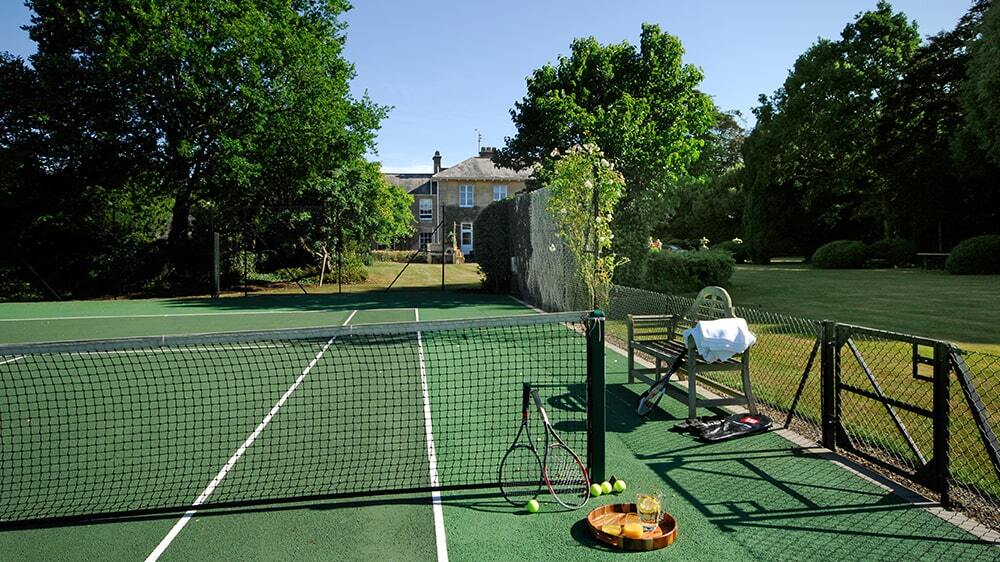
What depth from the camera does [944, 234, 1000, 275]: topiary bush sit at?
29.6 metres

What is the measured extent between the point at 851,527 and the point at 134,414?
25.6ft

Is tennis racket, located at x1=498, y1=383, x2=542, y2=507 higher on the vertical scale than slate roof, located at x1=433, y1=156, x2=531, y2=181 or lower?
lower

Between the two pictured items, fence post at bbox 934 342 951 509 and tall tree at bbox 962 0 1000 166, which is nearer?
fence post at bbox 934 342 951 509

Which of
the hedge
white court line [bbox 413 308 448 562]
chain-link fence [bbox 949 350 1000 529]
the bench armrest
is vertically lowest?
white court line [bbox 413 308 448 562]

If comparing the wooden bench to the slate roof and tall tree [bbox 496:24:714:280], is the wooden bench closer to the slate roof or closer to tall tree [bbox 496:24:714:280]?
tall tree [bbox 496:24:714:280]

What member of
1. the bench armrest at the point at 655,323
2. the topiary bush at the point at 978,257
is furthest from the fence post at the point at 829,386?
the topiary bush at the point at 978,257

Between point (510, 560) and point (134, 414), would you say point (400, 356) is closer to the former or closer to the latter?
point (134, 414)

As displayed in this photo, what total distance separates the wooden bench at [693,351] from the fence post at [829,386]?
3.36ft

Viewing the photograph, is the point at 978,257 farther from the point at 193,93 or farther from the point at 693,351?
the point at 193,93

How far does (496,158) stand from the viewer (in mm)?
29172

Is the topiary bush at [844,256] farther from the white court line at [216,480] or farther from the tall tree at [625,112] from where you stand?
the white court line at [216,480]

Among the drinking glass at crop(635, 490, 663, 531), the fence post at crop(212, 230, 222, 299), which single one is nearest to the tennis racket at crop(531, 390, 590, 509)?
the drinking glass at crop(635, 490, 663, 531)

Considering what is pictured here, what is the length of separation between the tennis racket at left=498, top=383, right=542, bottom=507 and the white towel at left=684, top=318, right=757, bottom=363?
2162 mm

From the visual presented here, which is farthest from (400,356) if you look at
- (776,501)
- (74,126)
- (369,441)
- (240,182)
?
(74,126)
